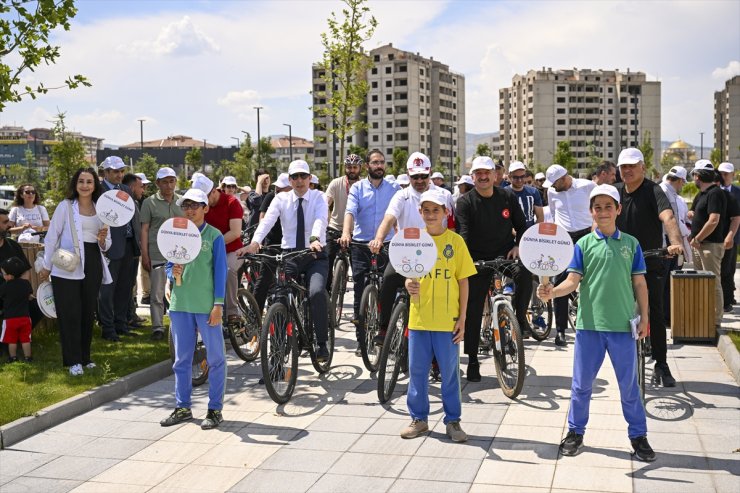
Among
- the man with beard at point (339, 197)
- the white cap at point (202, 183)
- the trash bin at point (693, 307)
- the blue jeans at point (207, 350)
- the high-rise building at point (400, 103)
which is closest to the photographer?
the blue jeans at point (207, 350)

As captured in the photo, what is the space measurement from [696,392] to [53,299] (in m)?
6.54

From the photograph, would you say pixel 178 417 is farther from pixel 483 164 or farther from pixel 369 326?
pixel 483 164

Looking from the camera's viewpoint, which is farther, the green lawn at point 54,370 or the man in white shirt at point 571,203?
the man in white shirt at point 571,203

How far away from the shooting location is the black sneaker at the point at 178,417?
A: 7.10 meters

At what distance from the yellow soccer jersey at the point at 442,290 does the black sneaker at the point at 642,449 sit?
5.05 ft

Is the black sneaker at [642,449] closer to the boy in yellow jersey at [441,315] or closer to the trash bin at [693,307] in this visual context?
the boy in yellow jersey at [441,315]

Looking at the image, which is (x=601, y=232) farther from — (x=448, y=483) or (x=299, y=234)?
(x=299, y=234)

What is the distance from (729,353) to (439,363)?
4.29 m

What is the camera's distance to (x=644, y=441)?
19.2 ft

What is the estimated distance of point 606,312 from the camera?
232 inches

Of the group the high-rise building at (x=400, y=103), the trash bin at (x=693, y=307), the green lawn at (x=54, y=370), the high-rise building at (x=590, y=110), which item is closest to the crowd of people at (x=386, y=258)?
the green lawn at (x=54, y=370)

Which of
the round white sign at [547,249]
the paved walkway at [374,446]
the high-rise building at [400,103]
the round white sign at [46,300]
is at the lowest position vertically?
the paved walkway at [374,446]

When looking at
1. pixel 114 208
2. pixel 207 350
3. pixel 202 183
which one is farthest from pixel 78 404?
pixel 202 183

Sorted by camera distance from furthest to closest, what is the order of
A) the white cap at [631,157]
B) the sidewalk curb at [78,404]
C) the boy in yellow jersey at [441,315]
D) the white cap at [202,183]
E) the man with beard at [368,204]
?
the man with beard at [368,204]
the white cap at [202,183]
the white cap at [631,157]
the sidewalk curb at [78,404]
the boy in yellow jersey at [441,315]
